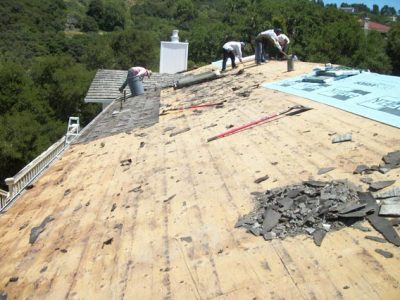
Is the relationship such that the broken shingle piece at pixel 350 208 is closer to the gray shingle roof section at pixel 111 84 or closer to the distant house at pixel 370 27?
the gray shingle roof section at pixel 111 84

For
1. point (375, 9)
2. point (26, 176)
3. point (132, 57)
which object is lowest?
point (132, 57)

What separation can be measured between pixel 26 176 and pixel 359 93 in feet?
18.4

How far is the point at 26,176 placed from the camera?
275 inches

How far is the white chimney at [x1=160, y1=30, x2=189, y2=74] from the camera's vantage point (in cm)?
1923

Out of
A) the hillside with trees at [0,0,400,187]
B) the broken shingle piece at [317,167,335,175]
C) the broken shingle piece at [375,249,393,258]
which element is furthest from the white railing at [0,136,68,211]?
the hillside with trees at [0,0,400,187]

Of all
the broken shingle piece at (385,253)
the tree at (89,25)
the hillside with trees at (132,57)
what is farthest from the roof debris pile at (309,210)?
the tree at (89,25)

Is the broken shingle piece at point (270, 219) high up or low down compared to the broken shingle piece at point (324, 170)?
down

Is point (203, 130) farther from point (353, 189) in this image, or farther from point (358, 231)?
point (358, 231)

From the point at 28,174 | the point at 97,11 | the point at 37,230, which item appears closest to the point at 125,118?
the point at 28,174

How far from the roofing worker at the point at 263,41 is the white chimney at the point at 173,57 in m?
6.64

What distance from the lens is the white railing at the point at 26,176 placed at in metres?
6.31

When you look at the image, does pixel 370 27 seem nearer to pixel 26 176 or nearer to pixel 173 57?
pixel 173 57

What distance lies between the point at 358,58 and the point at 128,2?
11645cm

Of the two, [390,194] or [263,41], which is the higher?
[263,41]
